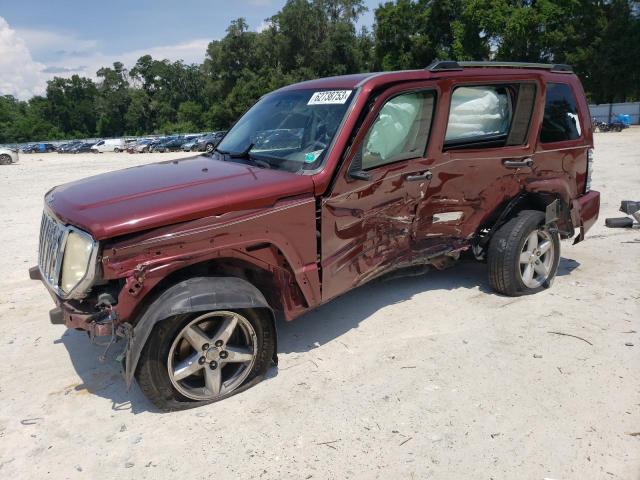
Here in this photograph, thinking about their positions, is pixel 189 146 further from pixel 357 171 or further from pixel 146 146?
pixel 357 171

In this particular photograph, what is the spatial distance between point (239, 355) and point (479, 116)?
2983mm

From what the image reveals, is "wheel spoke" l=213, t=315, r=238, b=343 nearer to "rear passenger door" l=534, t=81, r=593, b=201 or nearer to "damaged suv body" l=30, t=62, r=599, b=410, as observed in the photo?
"damaged suv body" l=30, t=62, r=599, b=410

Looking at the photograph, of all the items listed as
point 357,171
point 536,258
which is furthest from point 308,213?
point 536,258

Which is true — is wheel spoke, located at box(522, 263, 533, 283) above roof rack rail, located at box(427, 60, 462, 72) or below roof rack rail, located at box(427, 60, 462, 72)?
below

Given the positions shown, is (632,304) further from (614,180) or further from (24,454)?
(614,180)

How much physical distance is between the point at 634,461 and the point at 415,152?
2.54 meters

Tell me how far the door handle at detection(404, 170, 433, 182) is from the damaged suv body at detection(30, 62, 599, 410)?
0.07ft

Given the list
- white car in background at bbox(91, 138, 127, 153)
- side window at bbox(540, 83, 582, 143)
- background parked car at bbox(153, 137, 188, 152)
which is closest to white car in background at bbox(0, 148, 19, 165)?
background parked car at bbox(153, 137, 188, 152)

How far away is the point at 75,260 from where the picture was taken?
313 centimetres

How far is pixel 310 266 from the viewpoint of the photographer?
A: 3617 mm

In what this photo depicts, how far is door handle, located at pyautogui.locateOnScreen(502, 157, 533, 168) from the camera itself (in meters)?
4.74

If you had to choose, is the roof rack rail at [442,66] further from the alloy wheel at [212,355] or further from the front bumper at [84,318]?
the front bumper at [84,318]

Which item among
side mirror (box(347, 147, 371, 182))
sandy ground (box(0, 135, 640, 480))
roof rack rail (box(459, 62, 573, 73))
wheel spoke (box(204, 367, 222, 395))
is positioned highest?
roof rack rail (box(459, 62, 573, 73))

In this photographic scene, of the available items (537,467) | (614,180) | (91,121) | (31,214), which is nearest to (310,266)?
(537,467)
